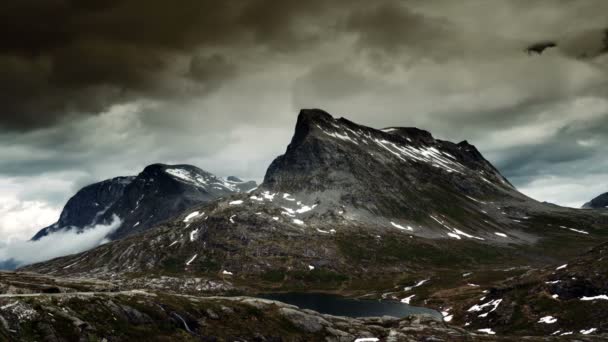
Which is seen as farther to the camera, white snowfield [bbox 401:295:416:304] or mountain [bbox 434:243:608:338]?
white snowfield [bbox 401:295:416:304]

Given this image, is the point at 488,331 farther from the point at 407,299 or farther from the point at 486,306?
the point at 407,299

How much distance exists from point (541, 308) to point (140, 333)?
9964 centimetres

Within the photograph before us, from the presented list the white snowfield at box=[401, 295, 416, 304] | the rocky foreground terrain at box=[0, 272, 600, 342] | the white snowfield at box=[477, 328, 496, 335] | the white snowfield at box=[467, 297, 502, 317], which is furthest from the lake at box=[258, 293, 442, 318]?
the rocky foreground terrain at box=[0, 272, 600, 342]

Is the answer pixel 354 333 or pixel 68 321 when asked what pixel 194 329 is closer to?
pixel 68 321

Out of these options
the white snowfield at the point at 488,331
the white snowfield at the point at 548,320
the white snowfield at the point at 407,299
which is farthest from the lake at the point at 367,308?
the white snowfield at the point at 548,320

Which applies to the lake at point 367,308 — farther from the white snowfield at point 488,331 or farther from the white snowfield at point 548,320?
the white snowfield at point 548,320

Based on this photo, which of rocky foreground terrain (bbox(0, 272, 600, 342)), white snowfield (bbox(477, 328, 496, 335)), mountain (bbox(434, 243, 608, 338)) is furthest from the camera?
white snowfield (bbox(477, 328, 496, 335))

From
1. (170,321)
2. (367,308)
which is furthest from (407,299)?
(170,321)

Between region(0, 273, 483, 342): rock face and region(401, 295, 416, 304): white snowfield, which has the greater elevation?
region(0, 273, 483, 342): rock face

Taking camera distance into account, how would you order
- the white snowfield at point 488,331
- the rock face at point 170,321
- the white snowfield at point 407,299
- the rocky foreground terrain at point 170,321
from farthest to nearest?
the white snowfield at point 407,299, the white snowfield at point 488,331, the rocky foreground terrain at point 170,321, the rock face at point 170,321

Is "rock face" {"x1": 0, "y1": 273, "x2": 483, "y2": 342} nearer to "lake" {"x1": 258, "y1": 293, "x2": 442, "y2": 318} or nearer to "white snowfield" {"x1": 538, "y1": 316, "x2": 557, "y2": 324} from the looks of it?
"white snowfield" {"x1": 538, "y1": 316, "x2": 557, "y2": 324}

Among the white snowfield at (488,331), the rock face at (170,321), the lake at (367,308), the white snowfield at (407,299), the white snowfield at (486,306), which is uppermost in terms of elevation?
the rock face at (170,321)

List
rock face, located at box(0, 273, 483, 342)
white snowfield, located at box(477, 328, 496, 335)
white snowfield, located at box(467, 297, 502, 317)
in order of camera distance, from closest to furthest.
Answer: rock face, located at box(0, 273, 483, 342)
white snowfield, located at box(477, 328, 496, 335)
white snowfield, located at box(467, 297, 502, 317)

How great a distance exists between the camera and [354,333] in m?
95.6
